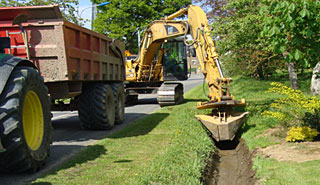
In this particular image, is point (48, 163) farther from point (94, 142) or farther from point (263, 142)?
point (263, 142)

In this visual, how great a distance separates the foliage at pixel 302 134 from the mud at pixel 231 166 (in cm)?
91

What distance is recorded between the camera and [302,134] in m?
7.82

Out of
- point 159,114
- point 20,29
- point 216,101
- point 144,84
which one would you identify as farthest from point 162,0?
point 20,29

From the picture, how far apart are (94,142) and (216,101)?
11.3 feet

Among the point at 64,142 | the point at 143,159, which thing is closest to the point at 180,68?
the point at 64,142

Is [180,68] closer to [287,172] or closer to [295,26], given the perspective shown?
[295,26]

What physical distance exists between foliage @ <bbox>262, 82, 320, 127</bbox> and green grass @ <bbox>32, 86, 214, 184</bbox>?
1819 mm

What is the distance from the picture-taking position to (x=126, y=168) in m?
6.02

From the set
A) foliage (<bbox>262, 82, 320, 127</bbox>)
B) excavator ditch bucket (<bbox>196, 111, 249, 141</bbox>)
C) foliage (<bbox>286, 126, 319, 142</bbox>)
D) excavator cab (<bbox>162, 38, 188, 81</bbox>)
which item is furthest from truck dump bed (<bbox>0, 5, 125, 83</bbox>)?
excavator cab (<bbox>162, 38, 188, 81</bbox>)

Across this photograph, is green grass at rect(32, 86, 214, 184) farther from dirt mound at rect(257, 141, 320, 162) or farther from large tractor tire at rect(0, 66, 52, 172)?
dirt mound at rect(257, 141, 320, 162)

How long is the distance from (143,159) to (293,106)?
4286 mm

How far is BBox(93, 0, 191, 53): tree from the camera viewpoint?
36.7 meters

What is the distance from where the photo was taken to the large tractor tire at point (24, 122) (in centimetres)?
495

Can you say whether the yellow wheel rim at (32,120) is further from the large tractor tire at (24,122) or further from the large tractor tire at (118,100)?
the large tractor tire at (118,100)
